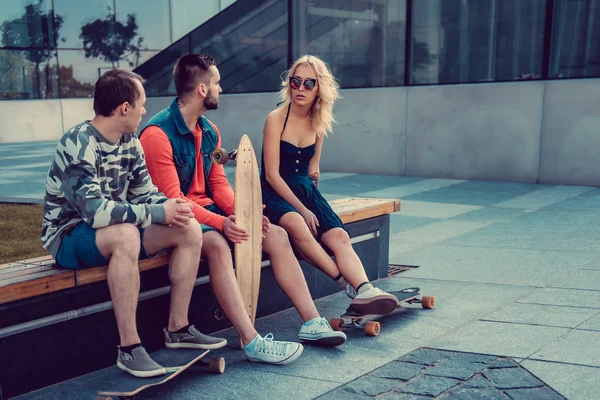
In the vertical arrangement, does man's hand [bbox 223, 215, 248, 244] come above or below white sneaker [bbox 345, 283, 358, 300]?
above

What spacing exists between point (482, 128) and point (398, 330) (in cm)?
749

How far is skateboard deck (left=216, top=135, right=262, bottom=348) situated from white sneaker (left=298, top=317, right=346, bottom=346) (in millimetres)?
322

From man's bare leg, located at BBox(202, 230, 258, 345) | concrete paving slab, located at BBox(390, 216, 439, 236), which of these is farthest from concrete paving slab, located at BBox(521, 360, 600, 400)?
concrete paving slab, located at BBox(390, 216, 439, 236)

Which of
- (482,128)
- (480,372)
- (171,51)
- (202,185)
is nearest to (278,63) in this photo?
(171,51)

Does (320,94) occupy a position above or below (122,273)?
above

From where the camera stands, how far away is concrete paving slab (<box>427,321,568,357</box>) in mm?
3641

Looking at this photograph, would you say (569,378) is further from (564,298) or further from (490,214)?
(490,214)

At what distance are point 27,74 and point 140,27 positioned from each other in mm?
3980

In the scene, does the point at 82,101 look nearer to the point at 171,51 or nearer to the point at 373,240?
the point at 171,51

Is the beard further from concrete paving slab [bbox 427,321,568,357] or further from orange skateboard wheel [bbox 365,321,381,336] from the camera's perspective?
concrete paving slab [bbox 427,321,568,357]

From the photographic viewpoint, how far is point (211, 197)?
164 inches

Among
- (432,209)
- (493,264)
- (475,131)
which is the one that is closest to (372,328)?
(493,264)

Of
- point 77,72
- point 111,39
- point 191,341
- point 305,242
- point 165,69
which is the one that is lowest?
point 191,341

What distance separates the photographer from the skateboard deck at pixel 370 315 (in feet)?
13.0
